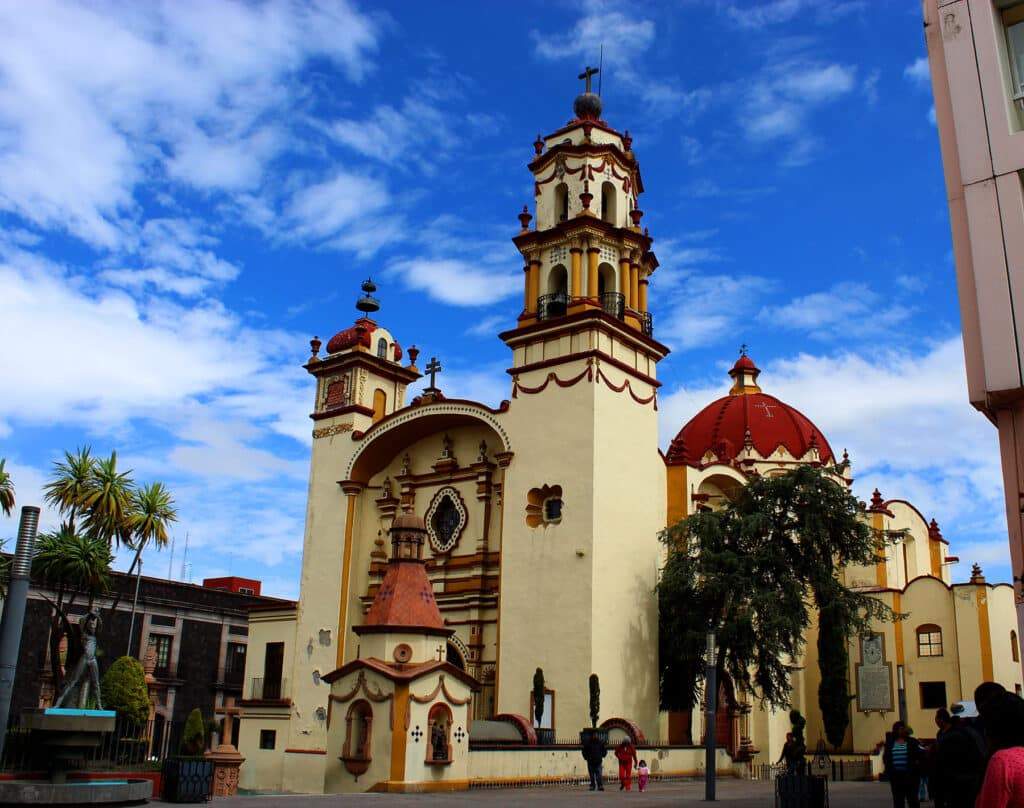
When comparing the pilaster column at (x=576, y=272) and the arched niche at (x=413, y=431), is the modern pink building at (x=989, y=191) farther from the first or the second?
the arched niche at (x=413, y=431)

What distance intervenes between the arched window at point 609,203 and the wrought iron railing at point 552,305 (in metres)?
3.24

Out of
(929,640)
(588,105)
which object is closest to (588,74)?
(588,105)

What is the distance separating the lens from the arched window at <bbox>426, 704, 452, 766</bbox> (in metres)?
20.9

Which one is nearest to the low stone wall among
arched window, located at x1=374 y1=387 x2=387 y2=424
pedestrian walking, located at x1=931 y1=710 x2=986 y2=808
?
arched window, located at x1=374 y1=387 x2=387 y2=424

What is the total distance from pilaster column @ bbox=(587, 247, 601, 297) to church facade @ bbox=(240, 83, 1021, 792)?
2.5 inches

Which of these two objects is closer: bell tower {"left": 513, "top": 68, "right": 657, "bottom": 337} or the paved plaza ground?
the paved plaza ground

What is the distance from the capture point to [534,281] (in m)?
31.5

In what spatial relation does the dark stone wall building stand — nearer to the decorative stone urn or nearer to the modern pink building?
the decorative stone urn

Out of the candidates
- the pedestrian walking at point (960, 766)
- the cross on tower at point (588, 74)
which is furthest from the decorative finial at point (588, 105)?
the pedestrian walking at point (960, 766)

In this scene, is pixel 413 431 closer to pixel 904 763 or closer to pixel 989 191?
pixel 904 763

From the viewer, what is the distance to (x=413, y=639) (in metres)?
21.9

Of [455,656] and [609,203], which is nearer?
[455,656]

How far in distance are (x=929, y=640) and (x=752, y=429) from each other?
34.5 feet

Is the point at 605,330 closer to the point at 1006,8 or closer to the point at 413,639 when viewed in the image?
the point at 413,639
